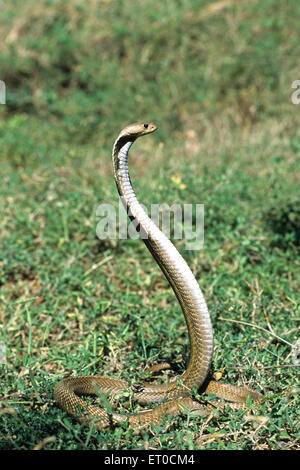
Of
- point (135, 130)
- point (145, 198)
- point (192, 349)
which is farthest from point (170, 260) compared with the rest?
point (145, 198)

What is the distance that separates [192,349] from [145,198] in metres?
2.12

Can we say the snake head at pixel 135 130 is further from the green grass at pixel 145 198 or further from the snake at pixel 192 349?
the green grass at pixel 145 198

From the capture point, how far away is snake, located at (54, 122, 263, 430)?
2.60 metres

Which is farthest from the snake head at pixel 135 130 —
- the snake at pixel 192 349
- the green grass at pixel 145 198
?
the green grass at pixel 145 198

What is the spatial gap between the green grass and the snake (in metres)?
0.07

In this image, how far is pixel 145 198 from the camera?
4.68m

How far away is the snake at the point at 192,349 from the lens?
102 inches

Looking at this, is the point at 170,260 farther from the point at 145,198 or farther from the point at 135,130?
the point at 145,198

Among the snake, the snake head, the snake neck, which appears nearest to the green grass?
the snake

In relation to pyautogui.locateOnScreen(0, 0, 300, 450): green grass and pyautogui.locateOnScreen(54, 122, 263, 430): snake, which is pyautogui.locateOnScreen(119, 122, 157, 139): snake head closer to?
pyautogui.locateOnScreen(54, 122, 263, 430): snake

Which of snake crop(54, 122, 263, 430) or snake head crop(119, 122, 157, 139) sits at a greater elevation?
snake head crop(119, 122, 157, 139)

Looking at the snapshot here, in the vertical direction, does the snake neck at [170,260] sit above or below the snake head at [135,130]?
below

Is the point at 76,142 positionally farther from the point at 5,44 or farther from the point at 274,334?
the point at 274,334
